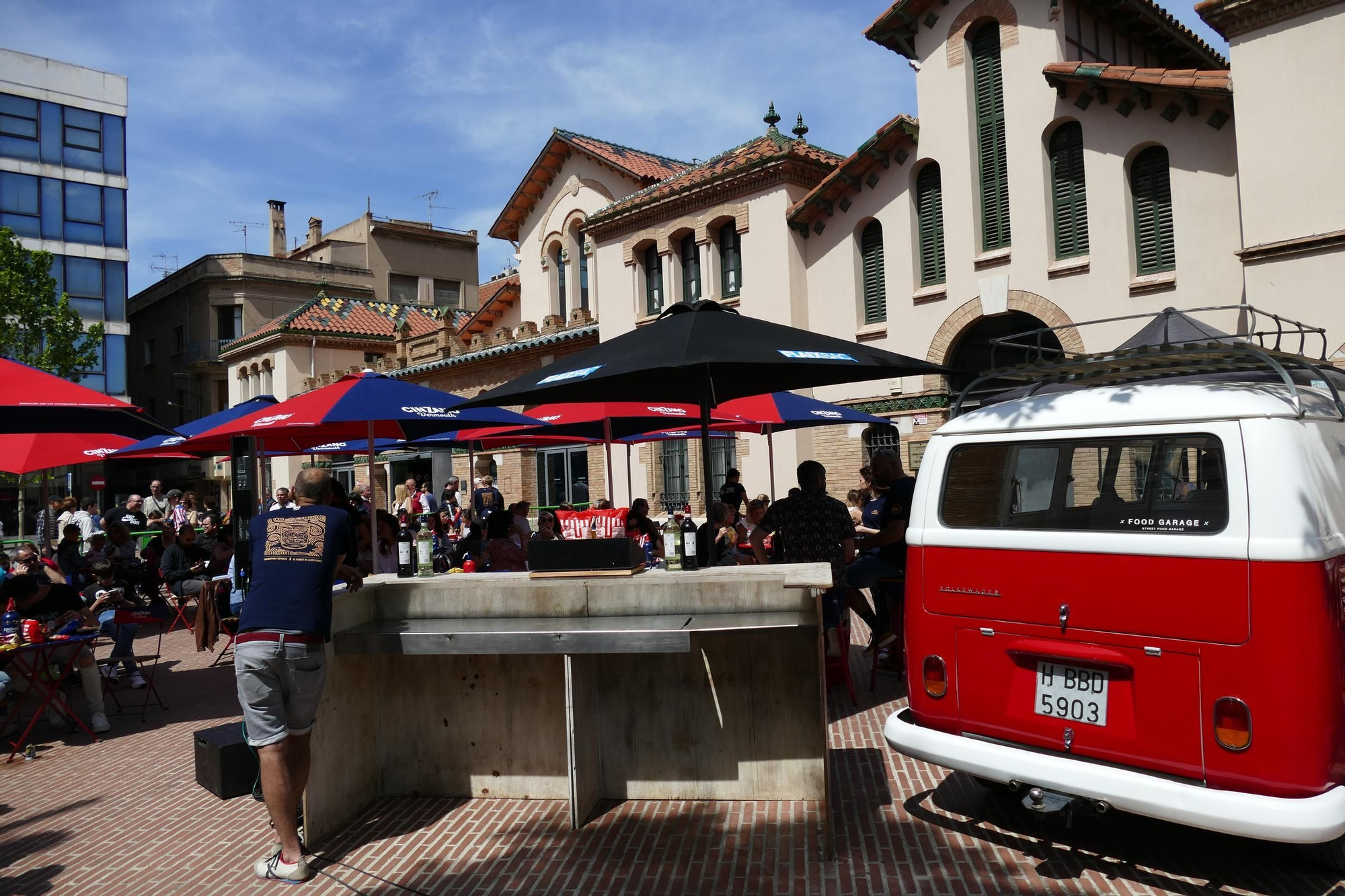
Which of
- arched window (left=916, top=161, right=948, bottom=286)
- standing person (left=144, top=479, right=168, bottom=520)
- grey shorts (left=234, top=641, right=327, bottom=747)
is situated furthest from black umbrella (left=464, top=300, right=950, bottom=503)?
standing person (left=144, top=479, right=168, bottom=520)

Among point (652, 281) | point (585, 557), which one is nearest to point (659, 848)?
point (585, 557)

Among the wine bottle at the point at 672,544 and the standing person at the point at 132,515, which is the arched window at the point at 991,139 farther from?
the standing person at the point at 132,515

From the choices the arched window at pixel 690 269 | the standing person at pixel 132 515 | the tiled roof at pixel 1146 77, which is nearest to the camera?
the tiled roof at pixel 1146 77

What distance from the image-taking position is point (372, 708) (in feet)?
18.6

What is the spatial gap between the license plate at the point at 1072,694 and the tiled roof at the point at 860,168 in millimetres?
15109

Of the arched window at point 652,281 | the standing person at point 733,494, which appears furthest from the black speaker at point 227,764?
the arched window at point 652,281

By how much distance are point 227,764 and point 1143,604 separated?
503 cm

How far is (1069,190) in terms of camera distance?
15.8 meters

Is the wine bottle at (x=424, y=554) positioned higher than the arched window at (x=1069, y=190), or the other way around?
the arched window at (x=1069, y=190)

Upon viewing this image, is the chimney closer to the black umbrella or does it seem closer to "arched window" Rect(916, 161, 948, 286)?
"arched window" Rect(916, 161, 948, 286)

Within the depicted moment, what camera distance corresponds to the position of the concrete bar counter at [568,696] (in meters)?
5.06

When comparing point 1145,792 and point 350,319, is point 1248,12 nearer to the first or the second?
point 1145,792

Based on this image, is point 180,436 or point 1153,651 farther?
point 180,436

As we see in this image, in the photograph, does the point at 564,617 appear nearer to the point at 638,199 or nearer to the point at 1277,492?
the point at 1277,492
